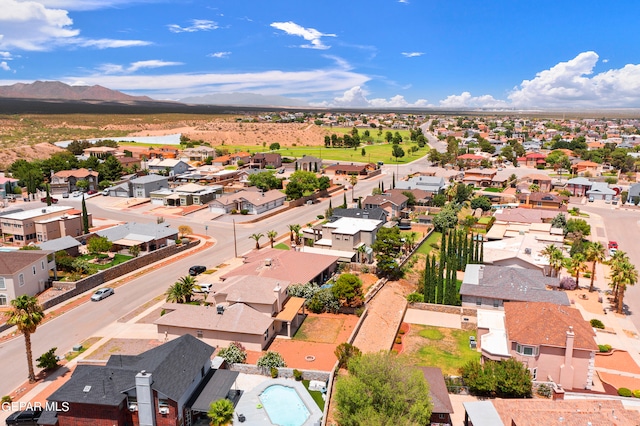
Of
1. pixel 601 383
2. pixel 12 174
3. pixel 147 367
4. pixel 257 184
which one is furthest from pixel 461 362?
pixel 12 174

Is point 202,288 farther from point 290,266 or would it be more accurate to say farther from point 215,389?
point 215,389

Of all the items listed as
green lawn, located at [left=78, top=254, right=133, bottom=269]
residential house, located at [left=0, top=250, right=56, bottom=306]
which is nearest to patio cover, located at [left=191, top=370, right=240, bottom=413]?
residential house, located at [left=0, top=250, right=56, bottom=306]

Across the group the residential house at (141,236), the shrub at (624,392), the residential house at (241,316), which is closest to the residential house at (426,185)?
the residential house at (141,236)

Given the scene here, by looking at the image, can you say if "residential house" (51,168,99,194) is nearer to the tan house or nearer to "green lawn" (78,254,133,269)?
"green lawn" (78,254,133,269)

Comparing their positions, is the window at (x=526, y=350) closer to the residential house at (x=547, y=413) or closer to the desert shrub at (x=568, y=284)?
the residential house at (x=547, y=413)

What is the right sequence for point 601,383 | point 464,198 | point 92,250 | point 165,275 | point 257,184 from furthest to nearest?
point 257,184
point 464,198
point 92,250
point 165,275
point 601,383

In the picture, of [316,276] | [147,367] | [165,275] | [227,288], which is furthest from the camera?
[165,275]

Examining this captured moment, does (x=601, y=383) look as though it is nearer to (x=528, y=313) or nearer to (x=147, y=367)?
(x=528, y=313)
